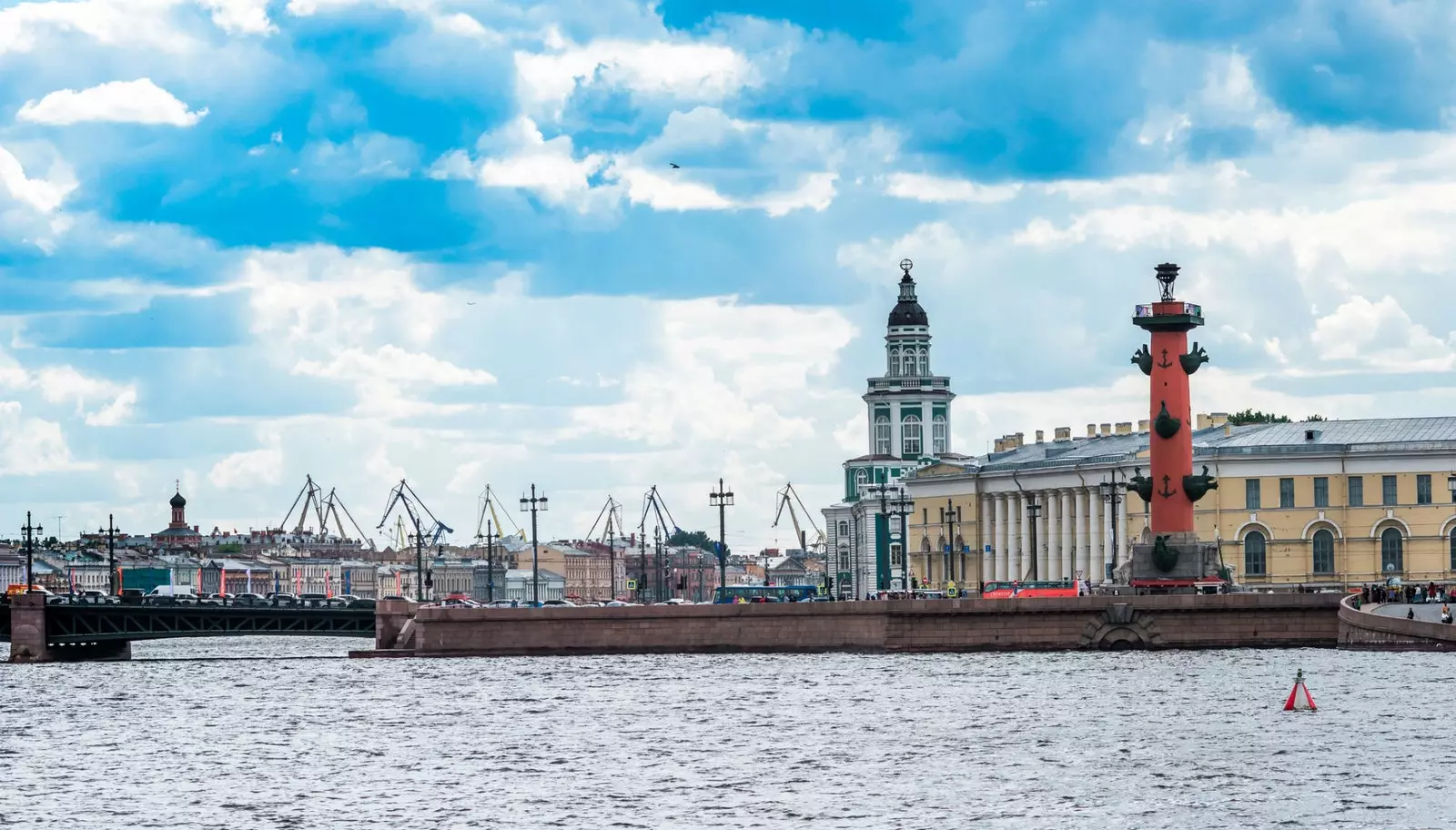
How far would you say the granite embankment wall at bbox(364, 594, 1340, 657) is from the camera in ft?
221

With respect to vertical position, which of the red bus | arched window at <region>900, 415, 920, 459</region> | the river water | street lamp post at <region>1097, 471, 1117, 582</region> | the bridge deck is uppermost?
arched window at <region>900, 415, 920, 459</region>

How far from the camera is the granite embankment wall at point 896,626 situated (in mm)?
67375

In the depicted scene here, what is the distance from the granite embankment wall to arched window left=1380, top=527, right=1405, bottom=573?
27093mm

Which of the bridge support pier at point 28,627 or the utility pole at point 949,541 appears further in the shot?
the utility pole at point 949,541

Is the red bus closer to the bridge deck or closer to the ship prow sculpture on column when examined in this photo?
the ship prow sculpture on column

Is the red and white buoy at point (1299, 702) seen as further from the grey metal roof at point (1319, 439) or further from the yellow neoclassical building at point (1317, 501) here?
the grey metal roof at point (1319, 439)

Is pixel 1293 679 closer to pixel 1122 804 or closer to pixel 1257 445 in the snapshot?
pixel 1122 804

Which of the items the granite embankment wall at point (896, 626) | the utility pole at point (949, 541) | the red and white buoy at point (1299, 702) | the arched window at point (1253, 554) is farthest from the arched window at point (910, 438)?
the red and white buoy at point (1299, 702)

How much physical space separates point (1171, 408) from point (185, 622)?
27.4 meters

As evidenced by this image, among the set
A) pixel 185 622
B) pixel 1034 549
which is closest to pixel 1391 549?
pixel 1034 549

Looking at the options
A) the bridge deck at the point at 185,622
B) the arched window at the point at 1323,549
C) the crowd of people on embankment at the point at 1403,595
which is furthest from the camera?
the arched window at the point at 1323,549

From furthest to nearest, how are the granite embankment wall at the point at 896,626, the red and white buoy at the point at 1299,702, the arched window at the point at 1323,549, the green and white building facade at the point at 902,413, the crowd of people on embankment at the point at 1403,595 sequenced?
1. the green and white building facade at the point at 902,413
2. the arched window at the point at 1323,549
3. the crowd of people on embankment at the point at 1403,595
4. the granite embankment wall at the point at 896,626
5. the red and white buoy at the point at 1299,702

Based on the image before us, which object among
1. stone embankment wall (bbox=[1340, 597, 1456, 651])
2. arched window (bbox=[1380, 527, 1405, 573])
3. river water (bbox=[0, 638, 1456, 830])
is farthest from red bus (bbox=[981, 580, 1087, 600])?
arched window (bbox=[1380, 527, 1405, 573])

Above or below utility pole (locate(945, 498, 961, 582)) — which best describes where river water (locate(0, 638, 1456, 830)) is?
below
